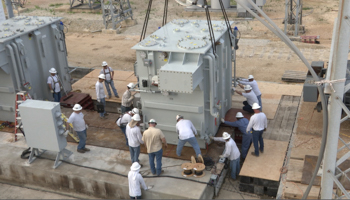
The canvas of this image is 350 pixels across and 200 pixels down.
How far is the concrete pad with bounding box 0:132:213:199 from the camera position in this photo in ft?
28.6

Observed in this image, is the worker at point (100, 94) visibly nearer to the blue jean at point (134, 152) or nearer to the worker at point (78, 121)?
the worker at point (78, 121)

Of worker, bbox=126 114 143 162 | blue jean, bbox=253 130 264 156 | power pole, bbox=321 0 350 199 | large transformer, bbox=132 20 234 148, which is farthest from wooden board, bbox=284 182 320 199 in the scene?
worker, bbox=126 114 143 162

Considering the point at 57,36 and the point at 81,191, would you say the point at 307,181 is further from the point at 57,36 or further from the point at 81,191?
the point at 57,36

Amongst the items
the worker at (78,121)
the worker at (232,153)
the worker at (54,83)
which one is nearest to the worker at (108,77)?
the worker at (54,83)

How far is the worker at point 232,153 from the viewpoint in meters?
9.20

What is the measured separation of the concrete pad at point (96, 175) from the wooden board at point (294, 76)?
7.50 m

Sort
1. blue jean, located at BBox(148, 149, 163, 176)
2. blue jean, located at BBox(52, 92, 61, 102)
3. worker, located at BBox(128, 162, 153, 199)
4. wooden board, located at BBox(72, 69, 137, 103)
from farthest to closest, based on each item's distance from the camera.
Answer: wooden board, located at BBox(72, 69, 137, 103) < blue jean, located at BBox(52, 92, 61, 102) < blue jean, located at BBox(148, 149, 163, 176) < worker, located at BBox(128, 162, 153, 199)

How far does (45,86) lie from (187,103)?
5404 mm

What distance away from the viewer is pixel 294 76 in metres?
15.3

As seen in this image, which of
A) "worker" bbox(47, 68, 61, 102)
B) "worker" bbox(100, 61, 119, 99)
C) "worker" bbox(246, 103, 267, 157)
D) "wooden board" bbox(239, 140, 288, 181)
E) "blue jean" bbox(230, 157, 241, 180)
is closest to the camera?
"wooden board" bbox(239, 140, 288, 181)

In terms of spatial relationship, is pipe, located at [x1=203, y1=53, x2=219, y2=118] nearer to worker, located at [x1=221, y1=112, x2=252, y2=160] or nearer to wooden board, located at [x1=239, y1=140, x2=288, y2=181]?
worker, located at [x1=221, y1=112, x2=252, y2=160]

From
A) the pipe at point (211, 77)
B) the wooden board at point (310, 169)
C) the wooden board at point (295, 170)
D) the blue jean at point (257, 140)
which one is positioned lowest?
the wooden board at point (295, 170)

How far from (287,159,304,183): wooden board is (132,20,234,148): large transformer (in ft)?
7.00

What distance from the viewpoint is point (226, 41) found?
10891mm
